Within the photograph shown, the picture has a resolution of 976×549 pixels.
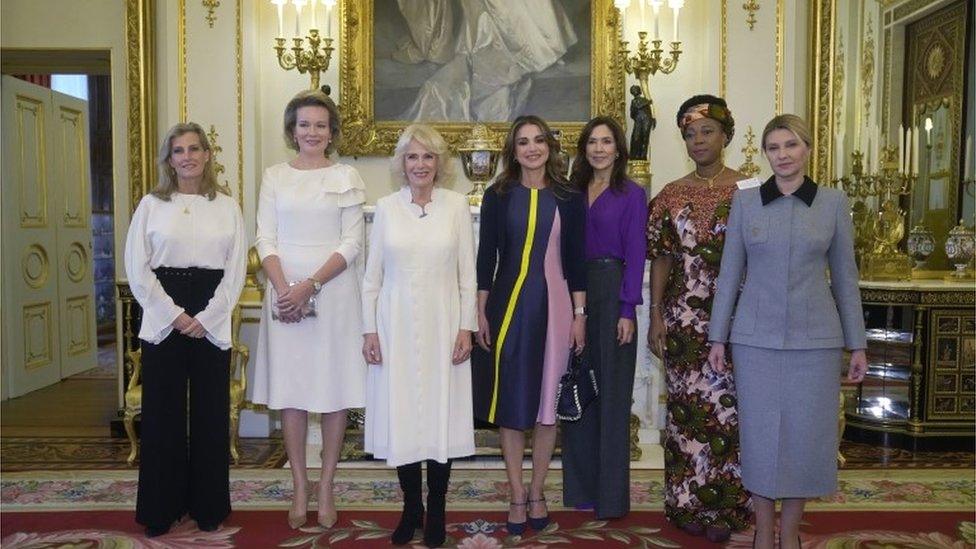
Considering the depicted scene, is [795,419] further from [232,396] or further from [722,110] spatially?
[232,396]

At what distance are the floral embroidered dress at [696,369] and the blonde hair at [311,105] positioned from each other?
131cm

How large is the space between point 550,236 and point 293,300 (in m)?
1.00

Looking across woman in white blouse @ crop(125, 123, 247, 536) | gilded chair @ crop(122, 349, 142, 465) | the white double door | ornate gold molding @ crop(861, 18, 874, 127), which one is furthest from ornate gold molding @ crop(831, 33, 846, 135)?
the white double door

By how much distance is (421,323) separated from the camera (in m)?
3.00

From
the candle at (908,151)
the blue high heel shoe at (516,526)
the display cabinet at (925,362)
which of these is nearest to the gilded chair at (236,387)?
the blue high heel shoe at (516,526)

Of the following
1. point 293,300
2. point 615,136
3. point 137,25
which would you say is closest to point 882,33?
point 615,136

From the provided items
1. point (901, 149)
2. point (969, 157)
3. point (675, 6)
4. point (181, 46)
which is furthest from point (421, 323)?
point (969, 157)

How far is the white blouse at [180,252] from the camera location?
122 inches

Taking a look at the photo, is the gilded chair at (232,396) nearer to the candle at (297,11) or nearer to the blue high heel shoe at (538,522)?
the candle at (297,11)

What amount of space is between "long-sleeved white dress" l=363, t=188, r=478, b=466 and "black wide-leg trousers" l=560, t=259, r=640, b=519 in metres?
0.49

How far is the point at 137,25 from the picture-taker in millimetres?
5090

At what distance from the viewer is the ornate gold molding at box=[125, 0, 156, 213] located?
5.09m

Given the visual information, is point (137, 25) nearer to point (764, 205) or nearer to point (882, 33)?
point (764, 205)

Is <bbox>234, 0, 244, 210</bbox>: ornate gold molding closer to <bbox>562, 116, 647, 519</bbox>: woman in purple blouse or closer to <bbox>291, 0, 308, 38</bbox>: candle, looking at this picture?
<bbox>291, 0, 308, 38</bbox>: candle
